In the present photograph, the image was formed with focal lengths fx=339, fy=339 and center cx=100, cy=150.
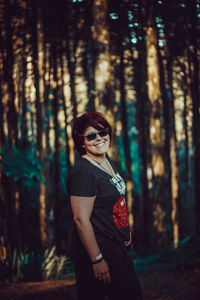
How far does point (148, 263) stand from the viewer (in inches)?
257

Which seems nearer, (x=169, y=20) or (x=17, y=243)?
(x=17, y=243)

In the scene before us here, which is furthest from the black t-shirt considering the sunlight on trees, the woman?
the sunlight on trees

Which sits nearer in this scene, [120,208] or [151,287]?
[120,208]

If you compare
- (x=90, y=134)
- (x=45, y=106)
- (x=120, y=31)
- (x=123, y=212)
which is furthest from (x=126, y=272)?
(x=120, y=31)

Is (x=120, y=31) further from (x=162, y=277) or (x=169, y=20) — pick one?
(x=162, y=277)

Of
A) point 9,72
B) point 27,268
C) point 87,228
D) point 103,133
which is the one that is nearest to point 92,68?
point 9,72

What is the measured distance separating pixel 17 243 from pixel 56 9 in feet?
21.8

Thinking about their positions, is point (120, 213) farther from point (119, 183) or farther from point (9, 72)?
point (9, 72)

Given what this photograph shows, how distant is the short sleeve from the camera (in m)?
2.17

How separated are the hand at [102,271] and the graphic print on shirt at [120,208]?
0.98 feet

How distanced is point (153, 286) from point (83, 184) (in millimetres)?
3361

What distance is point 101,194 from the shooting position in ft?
7.50

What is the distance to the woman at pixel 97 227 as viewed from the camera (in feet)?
7.14

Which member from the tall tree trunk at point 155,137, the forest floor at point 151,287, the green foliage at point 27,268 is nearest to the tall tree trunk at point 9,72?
the green foliage at point 27,268
